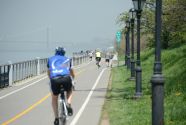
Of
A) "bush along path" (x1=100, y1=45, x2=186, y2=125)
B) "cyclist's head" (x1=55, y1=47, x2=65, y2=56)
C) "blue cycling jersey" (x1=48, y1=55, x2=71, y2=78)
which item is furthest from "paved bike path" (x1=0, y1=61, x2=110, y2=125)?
"cyclist's head" (x1=55, y1=47, x2=65, y2=56)

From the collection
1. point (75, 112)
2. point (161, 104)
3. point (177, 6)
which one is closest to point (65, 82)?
point (161, 104)

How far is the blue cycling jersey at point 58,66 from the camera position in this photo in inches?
495

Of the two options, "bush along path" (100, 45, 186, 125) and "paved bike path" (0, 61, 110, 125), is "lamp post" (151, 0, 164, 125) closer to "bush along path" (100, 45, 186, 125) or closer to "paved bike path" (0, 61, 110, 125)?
"bush along path" (100, 45, 186, 125)

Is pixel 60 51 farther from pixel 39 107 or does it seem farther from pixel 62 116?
pixel 39 107

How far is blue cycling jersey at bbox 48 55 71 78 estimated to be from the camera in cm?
1257

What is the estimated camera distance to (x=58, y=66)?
12.6m

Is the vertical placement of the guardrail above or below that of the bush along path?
above

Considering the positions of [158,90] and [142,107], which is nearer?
[158,90]

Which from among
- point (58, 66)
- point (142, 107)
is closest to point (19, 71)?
point (142, 107)

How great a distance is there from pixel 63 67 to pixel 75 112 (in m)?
4.92

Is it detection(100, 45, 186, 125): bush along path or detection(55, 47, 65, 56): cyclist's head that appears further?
detection(100, 45, 186, 125): bush along path

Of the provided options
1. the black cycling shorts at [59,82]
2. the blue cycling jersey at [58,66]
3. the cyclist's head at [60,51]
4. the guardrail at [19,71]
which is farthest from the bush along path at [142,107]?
the guardrail at [19,71]

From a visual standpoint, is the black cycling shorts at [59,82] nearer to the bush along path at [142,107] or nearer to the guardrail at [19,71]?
the bush along path at [142,107]

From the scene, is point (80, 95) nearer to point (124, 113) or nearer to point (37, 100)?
point (37, 100)
